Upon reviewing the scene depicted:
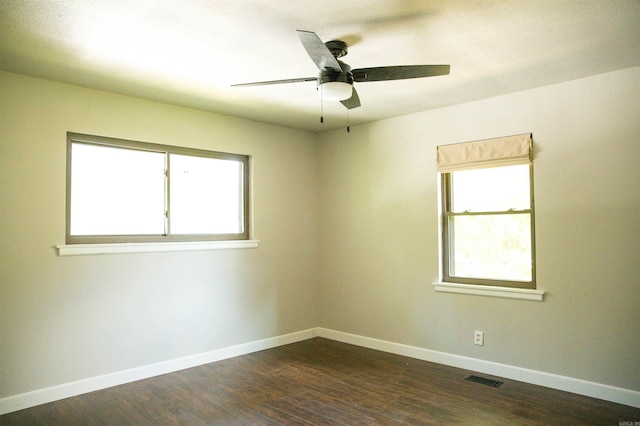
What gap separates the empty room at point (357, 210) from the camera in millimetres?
2709

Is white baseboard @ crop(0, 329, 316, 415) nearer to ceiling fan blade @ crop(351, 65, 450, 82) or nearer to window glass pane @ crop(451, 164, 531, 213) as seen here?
window glass pane @ crop(451, 164, 531, 213)

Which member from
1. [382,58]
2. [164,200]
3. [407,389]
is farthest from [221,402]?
[382,58]

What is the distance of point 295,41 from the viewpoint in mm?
2801

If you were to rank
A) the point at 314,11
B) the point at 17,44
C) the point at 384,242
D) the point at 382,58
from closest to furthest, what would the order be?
the point at 314,11 → the point at 17,44 → the point at 382,58 → the point at 384,242

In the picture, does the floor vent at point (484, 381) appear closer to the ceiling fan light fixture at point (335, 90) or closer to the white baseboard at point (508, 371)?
the white baseboard at point (508, 371)

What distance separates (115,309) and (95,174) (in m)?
1.21

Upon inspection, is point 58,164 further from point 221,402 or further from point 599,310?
point 599,310

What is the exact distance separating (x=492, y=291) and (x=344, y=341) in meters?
1.95

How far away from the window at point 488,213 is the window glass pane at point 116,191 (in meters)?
2.86

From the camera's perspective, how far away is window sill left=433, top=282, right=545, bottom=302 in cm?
373

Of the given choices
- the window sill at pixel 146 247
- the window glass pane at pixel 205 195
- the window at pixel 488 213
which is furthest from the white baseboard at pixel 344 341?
the window glass pane at pixel 205 195

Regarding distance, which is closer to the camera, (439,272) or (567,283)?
(567,283)

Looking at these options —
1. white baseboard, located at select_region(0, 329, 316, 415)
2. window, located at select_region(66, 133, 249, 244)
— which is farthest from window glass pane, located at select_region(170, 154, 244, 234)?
white baseboard, located at select_region(0, 329, 316, 415)

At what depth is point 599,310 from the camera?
3418 mm
